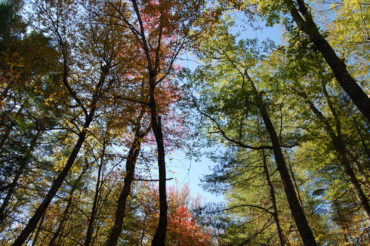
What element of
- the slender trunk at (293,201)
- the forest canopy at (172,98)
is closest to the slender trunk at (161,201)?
the forest canopy at (172,98)

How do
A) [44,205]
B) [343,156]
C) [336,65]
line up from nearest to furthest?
[336,65], [44,205], [343,156]

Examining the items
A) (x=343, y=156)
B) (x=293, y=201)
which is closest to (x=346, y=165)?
(x=343, y=156)

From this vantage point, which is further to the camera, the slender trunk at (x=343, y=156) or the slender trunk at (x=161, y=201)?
the slender trunk at (x=343, y=156)

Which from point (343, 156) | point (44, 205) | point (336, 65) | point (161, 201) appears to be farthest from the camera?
point (343, 156)

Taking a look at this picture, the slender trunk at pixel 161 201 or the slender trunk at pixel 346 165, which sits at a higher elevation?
the slender trunk at pixel 346 165

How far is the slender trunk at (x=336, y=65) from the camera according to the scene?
419 centimetres

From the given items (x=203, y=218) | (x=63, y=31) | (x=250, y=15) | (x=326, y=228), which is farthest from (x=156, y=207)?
(x=326, y=228)

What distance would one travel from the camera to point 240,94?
6.39 m

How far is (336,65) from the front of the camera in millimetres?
4828

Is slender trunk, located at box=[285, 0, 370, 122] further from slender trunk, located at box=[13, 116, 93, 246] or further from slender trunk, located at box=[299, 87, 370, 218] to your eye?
slender trunk, located at box=[13, 116, 93, 246]

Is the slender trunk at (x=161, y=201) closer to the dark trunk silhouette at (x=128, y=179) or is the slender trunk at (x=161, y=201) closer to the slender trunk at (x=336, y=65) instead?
the dark trunk silhouette at (x=128, y=179)

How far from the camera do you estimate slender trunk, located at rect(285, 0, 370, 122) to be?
4186mm

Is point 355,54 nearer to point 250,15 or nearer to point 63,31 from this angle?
point 250,15

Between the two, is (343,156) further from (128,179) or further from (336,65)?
(128,179)
